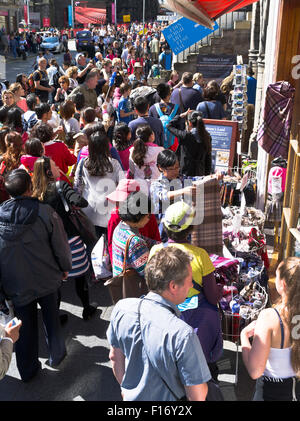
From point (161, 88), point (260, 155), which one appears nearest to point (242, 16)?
point (161, 88)

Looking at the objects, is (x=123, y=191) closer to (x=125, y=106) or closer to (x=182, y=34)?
(x=125, y=106)

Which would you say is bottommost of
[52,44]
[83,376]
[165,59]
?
[83,376]

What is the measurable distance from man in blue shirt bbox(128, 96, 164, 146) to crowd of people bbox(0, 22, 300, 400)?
16 mm

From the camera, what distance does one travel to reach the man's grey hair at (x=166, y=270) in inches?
89.1

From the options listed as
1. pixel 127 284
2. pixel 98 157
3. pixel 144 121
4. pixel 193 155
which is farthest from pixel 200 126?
pixel 127 284

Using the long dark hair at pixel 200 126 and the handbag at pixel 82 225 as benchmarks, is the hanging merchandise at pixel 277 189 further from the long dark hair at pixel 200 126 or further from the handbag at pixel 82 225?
the handbag at pixel 82 225

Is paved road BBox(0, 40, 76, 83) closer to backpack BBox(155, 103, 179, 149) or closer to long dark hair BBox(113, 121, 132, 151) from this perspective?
backpack BBox(155, 103, 179, 149)

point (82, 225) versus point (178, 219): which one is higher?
point (178, 219)

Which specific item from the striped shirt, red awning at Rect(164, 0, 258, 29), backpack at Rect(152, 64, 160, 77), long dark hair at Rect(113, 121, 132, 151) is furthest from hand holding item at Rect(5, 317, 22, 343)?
backpack at Rect(152, 64, 160, 77)

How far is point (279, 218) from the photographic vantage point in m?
4.97

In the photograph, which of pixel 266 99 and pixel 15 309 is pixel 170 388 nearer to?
pixel 15 309

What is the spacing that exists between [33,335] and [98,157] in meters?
1.87

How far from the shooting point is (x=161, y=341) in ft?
6.82

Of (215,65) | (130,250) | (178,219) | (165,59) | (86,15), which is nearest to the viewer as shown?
(178,219)
